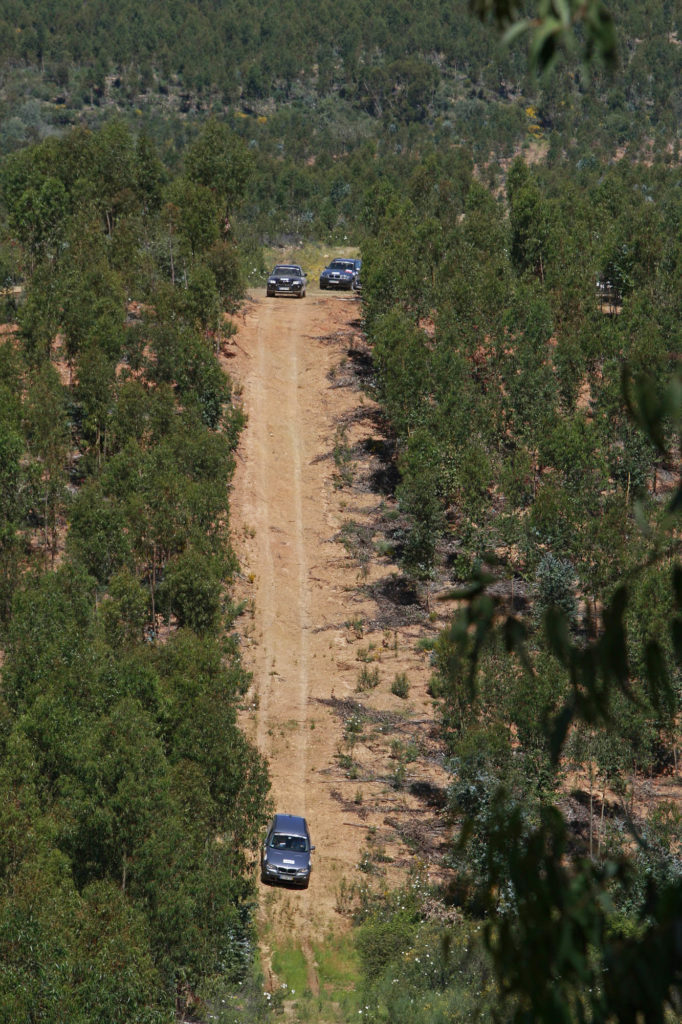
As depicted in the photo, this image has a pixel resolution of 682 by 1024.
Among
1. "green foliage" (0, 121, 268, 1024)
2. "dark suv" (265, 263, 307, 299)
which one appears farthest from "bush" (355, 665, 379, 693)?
"dark suv" (265, 263, 307, 299)

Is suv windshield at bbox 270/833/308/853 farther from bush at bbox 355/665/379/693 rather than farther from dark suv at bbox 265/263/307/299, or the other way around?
dark suv at bbox 265/263/307/299

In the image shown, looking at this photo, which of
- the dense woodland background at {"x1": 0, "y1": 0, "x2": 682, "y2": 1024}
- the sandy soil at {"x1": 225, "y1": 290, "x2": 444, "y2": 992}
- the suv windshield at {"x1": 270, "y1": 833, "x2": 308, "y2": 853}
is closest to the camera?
the dense woodland background at {"x1": 0, "y1": 0, "x2": 682, "y2": 1024}

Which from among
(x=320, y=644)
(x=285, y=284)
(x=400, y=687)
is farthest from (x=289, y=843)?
(x=285, y=284)

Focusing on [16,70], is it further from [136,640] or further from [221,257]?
[136,640]

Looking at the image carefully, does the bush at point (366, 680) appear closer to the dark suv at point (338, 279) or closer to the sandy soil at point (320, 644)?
the sandy soil at point (320, 644)

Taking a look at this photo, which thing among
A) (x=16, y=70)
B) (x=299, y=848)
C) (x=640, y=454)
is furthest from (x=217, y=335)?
(x=16, y=70)

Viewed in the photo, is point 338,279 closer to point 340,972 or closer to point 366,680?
point 366,680
